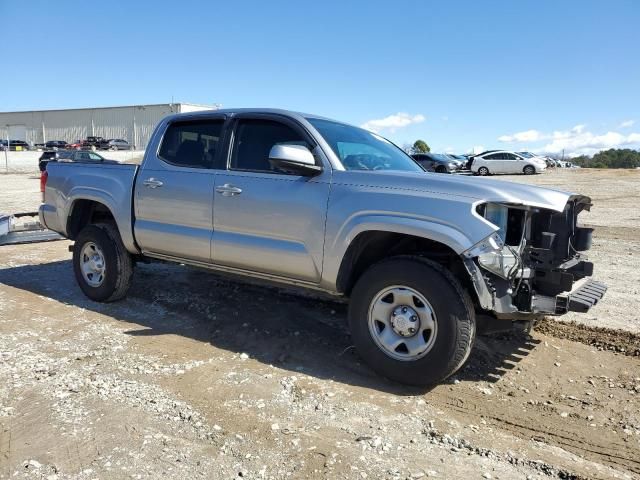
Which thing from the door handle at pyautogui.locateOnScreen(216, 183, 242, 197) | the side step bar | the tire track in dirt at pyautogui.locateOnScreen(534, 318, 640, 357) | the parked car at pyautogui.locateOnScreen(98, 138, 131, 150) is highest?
the parked car at pyautogui.locateOnScreen(98, 138, 131, 150)

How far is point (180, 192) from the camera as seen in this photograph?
508cm

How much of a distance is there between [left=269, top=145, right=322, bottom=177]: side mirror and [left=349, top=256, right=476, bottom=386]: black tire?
918 millimetres

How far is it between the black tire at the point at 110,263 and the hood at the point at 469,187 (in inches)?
109

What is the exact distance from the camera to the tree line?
291ft

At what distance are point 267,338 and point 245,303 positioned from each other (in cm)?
105

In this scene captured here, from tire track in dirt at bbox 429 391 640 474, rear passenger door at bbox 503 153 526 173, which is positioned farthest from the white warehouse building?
tire track in dirt at bbox 429 391 640 474

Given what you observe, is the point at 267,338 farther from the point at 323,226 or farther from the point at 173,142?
the point at 173,142

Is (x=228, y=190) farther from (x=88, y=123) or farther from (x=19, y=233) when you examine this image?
(x=88, y=123)

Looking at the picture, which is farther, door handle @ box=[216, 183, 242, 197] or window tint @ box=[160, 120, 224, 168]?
window tint @ box=[160, 120, 224, 168]

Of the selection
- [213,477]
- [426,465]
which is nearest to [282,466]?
[213,477]

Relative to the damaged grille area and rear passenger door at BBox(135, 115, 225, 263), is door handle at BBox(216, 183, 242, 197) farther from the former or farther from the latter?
the damaged grille area

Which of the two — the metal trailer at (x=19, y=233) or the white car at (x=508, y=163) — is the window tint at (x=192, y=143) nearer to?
the metal trailer at (x=19, y=233)

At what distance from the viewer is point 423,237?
378cm

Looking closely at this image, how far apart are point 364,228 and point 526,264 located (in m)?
1.16
